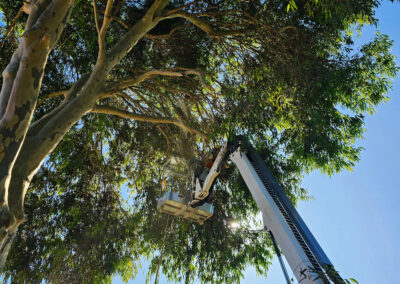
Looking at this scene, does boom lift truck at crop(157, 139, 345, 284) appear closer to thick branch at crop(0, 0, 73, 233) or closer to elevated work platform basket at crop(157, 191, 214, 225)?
elevated work platform basket at crop(157, 191, 214, 225)

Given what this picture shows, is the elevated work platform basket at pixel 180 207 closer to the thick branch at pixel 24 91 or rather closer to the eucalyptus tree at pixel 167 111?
the eucalyptus tree at pixel 167 111

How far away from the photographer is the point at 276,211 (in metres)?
3.21

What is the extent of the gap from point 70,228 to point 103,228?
2.28 feet

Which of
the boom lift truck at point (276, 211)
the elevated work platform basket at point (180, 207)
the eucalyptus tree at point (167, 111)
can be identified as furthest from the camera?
the elevated work platform basket at point (180, 207)

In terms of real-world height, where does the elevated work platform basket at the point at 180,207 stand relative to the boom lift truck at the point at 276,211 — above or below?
above

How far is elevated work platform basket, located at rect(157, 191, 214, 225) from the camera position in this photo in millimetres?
5102

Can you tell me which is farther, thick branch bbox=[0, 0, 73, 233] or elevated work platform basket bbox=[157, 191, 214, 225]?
elevated work platform basket bbox=[157, 191, 214, 225]

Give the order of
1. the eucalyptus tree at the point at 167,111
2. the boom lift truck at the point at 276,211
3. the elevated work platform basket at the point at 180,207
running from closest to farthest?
the boom lift truck at the point at 276,211
the eucalyptus tree at the point at 167,111
the elevated work platform basket at the point at 180,207

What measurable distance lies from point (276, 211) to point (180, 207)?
2.29 metres

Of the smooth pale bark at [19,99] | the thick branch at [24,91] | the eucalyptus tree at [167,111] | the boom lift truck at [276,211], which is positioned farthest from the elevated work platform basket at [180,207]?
the thick branch at [24,91]

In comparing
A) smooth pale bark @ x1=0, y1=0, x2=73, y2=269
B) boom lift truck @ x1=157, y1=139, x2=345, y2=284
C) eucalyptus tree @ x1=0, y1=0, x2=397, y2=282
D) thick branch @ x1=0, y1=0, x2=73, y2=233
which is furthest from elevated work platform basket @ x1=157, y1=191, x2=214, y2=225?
thick branch @ x1=0, y1=0, x2=73, y2=233

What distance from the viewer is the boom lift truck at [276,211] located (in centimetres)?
259

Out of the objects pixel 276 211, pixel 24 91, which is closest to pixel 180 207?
pixel 276 211

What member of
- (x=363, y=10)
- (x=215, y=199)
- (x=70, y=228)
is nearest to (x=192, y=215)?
(x=215, y=199)
